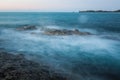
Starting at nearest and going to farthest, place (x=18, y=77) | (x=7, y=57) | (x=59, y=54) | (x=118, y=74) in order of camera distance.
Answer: (x=18, y=77), (x=118, y=74), (x=7, y=57), (x=59, y=54)

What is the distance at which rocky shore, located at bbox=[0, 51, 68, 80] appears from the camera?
428 inches

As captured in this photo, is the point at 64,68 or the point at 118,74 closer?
the point at 118,74

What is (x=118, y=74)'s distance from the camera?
475 inches

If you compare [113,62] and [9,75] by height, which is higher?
[9,75]

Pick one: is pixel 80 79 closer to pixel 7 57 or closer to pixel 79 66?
pixel 79 66

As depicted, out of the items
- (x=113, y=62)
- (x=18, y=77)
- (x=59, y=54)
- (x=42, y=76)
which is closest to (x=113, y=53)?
(x=113, y=62)

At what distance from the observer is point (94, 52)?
1848cm

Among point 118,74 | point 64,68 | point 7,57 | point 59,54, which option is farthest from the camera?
point 59,54

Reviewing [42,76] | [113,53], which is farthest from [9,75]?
[113,53]

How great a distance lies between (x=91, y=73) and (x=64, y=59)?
13.3ft

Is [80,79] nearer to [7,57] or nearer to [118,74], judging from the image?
[118,74]

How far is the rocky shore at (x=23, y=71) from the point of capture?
10883 mm

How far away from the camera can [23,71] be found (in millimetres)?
11867

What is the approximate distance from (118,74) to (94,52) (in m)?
6.52
